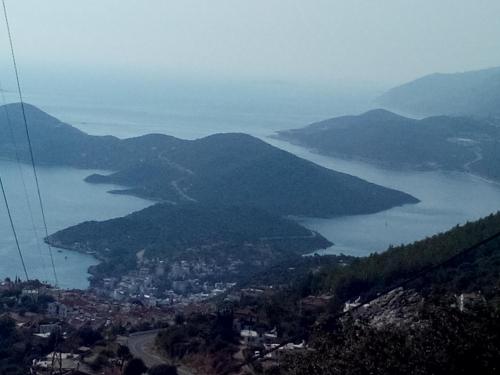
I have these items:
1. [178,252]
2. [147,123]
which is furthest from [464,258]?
[147,123]

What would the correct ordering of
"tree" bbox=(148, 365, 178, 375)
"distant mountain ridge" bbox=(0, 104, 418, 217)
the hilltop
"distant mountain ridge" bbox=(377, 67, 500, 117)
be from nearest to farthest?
"tree" bbox=(148, 365, 178, 375), the hilltop, "distant mountain ridge" bbox=(0, 104, 418, 217), "distant mountain ridge" bbox=(377, 67, 500, 117)

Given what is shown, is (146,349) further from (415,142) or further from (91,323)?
(415,142)

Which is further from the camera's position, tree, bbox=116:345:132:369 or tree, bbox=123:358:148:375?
tree, bbox=116:345:132:369

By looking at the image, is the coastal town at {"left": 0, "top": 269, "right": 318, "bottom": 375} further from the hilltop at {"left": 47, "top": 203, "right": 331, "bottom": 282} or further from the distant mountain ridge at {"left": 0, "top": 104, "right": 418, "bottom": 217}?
the distant mountain ridge at {"left": 0, "top": 104, "right": 418, "bottom": 217}

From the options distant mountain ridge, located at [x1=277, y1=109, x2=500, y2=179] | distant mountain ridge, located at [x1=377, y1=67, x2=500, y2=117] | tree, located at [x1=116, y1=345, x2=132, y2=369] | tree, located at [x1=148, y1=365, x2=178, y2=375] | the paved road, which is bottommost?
distant mountain ridge, located at [x1=377, y1=67, x2=500, y2=117]

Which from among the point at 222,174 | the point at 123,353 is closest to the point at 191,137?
the point at 222,174

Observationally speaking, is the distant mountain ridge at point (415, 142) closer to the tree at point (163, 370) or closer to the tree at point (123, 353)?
the tree at point (123, 353)

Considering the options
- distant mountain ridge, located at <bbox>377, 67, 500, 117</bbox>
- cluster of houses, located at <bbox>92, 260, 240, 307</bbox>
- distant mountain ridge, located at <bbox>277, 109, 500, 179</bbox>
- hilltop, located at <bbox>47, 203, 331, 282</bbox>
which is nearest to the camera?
cluster of houses, located at <bbox>92, 260, 240, 307</bbox>

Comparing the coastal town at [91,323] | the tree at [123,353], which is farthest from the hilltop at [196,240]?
the tree at [123,353]

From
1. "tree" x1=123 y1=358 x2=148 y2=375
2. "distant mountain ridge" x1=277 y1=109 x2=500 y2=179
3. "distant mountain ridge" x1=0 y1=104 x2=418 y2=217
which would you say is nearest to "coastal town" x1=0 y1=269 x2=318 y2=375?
"tree" x1=123 y1=358 x2=148 y2=375
